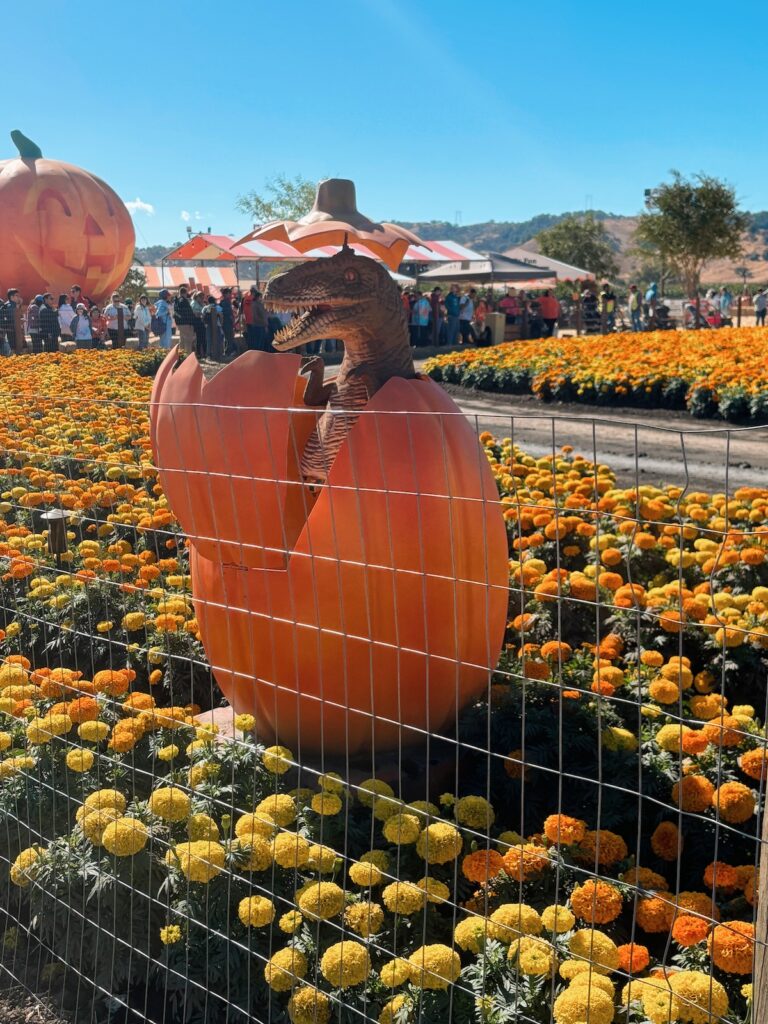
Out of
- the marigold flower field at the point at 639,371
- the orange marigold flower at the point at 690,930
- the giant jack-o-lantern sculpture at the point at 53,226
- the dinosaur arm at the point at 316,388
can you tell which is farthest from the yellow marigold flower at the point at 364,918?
the giant jack-o-lantern sculpture at the point at 53,226

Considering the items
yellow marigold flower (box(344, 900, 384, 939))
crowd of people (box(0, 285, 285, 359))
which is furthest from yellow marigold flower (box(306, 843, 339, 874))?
crowd of people (box(0, 285, 285, 359))

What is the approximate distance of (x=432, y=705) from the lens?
355 centimetres

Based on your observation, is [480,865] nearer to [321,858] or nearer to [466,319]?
[321,858]

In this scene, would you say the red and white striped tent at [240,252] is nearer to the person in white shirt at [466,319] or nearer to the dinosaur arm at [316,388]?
the person in white shirt at [466,319]

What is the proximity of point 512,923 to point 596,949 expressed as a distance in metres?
0.23

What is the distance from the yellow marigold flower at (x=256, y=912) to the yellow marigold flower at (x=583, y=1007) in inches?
31.2

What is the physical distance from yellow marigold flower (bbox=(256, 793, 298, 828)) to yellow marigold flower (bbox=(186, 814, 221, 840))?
139 millimetres

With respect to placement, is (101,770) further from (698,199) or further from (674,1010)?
(698,199)

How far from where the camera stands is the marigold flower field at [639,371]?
41.8 ft

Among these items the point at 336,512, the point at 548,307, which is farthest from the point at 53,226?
the point at 336,512

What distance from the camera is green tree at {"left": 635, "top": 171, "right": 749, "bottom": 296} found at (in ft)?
123

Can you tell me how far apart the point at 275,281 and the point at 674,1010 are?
2624mm

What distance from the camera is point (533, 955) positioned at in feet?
7.36

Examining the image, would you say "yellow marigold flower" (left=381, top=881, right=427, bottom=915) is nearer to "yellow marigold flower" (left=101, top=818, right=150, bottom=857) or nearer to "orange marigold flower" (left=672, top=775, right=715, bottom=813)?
"yellow marigold flower" (left=101, top=818, right=150, bottom=857)
